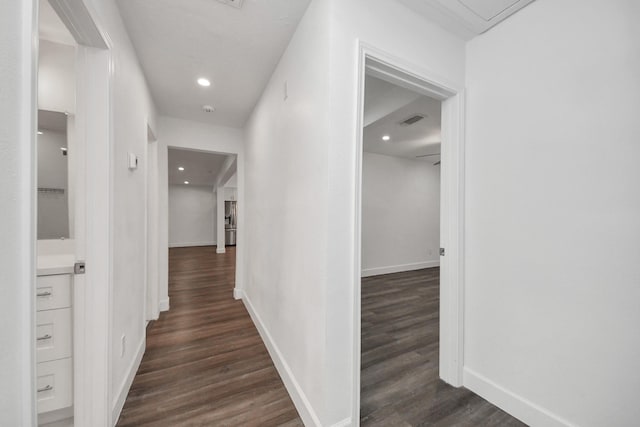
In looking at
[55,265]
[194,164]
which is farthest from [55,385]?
[194,164]

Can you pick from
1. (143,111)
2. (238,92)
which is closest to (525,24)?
(238,92)

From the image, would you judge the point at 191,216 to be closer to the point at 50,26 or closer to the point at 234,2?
the point at 50,26

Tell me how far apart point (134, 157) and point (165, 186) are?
155 centimetres

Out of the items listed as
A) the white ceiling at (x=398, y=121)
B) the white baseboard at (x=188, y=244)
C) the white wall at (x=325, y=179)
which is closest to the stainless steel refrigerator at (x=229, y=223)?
the white baseboard at (x=188, y=244)

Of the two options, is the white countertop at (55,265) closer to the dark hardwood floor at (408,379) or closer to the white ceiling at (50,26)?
the white ceiling at (50,26)

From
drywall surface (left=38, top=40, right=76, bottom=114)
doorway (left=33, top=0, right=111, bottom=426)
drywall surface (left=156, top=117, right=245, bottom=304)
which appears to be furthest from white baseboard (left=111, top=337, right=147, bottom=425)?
drywall surface (left=38, top=40, right=76, bottom=114)

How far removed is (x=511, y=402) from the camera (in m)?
1.48

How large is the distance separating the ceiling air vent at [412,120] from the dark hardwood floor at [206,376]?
3277 millimetres

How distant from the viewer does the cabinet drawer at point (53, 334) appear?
125 centimetres

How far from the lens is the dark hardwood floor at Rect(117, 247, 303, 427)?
1.47 metres

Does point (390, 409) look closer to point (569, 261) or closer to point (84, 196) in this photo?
point (569, 261)

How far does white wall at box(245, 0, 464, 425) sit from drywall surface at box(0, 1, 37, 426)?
40.3 inches

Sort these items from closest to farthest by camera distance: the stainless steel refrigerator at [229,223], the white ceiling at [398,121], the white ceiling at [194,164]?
the white ceiling at [398,121]
the white ceiling at [194,164]
the stainless steel refrigerator at [229,223]

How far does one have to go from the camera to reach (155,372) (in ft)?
6.15
